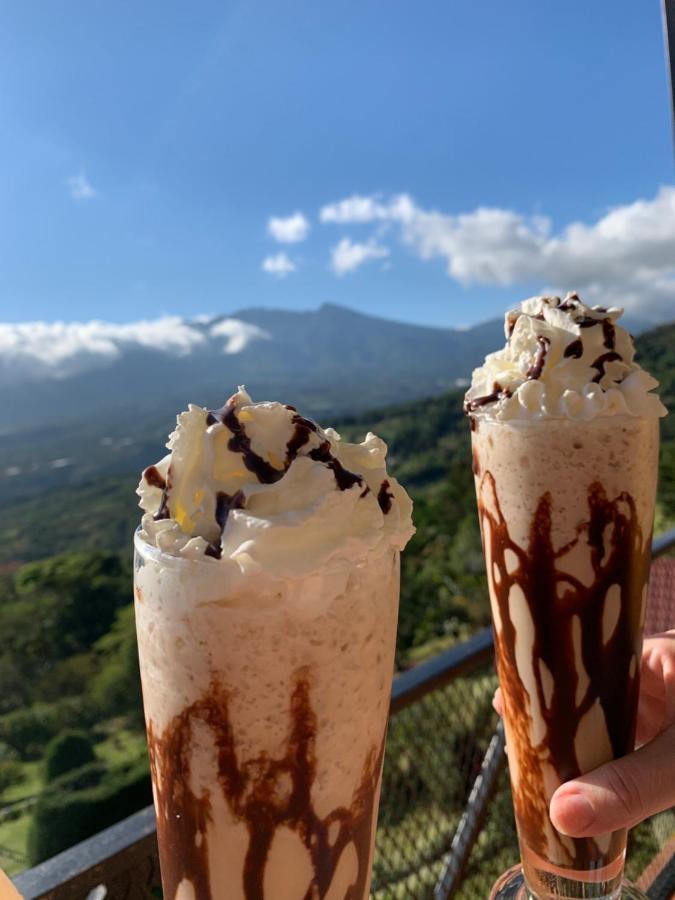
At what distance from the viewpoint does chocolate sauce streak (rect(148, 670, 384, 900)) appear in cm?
64

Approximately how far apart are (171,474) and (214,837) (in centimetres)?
34

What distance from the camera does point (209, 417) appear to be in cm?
69

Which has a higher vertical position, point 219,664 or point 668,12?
point 668,12

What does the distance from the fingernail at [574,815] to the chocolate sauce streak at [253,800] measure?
1.06 feet

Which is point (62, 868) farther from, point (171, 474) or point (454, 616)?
point (454, 616)

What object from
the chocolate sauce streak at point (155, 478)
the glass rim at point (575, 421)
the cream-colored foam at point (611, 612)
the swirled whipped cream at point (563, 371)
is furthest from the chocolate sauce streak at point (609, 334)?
the chocolate sauce streak at point (155, 478)

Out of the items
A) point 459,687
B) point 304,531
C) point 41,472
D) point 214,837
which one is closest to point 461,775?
point 459,687

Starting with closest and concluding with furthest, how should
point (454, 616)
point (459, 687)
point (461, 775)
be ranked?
point (459, 687) → point (461, 775) → point (454, 616)

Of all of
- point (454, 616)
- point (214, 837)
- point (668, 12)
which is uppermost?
point (668, 12)

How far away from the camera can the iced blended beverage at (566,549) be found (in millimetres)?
933

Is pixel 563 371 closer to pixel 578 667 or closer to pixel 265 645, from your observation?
pixel 578 667

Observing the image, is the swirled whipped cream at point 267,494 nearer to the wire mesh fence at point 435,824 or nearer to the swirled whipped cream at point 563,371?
the swirled whipped cream at point 563,371

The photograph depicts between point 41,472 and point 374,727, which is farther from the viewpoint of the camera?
point 41,472

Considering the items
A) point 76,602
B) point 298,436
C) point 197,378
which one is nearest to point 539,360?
point 298,436
